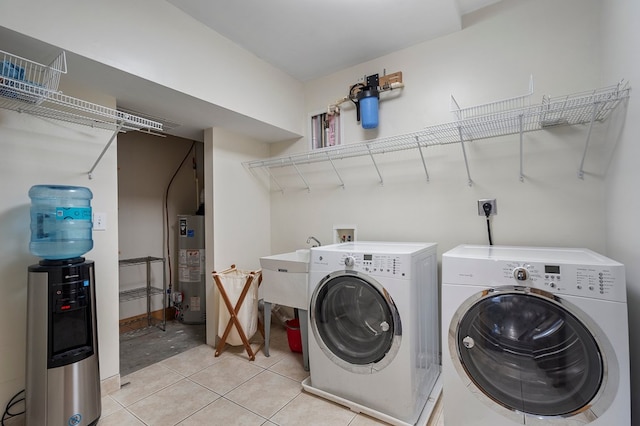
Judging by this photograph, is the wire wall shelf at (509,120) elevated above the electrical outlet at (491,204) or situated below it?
above

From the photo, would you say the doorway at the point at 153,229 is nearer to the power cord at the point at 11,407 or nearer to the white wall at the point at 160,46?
the power cord at the point at 11,407

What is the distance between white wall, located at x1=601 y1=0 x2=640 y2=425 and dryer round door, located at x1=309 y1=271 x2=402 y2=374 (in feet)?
3.41

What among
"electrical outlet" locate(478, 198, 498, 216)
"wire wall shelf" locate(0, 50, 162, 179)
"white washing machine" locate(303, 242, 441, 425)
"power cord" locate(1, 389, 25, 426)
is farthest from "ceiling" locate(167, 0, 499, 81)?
"power cord" locate(1, 389, 25, 426)

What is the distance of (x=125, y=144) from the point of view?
326 cm

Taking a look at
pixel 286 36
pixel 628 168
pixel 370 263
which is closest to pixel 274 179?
pixel 286 36

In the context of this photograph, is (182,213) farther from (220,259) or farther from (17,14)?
(17,14)

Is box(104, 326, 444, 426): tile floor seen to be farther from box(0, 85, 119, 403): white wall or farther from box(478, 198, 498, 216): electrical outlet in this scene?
box(478, 198, 498, 216): electrical outlet

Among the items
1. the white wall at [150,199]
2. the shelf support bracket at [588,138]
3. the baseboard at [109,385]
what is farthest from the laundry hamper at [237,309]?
the shelf support bracket at [588,138]

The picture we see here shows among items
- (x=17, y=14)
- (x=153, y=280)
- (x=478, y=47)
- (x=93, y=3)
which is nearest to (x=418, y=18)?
(x=478, y=47)

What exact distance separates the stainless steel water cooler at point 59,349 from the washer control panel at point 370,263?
1.37m

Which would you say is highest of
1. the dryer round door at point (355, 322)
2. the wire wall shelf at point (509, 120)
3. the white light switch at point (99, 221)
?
the wire wall shelf at point (509, 120)

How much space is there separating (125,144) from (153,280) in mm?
1631

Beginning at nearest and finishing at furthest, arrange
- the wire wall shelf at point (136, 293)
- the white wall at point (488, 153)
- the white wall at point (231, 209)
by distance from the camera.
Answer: the white wall at point (488, 153) < the white wall at point (231, 209) < the wire wall shelf at point (136, 293)

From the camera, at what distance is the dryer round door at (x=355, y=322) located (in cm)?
158
